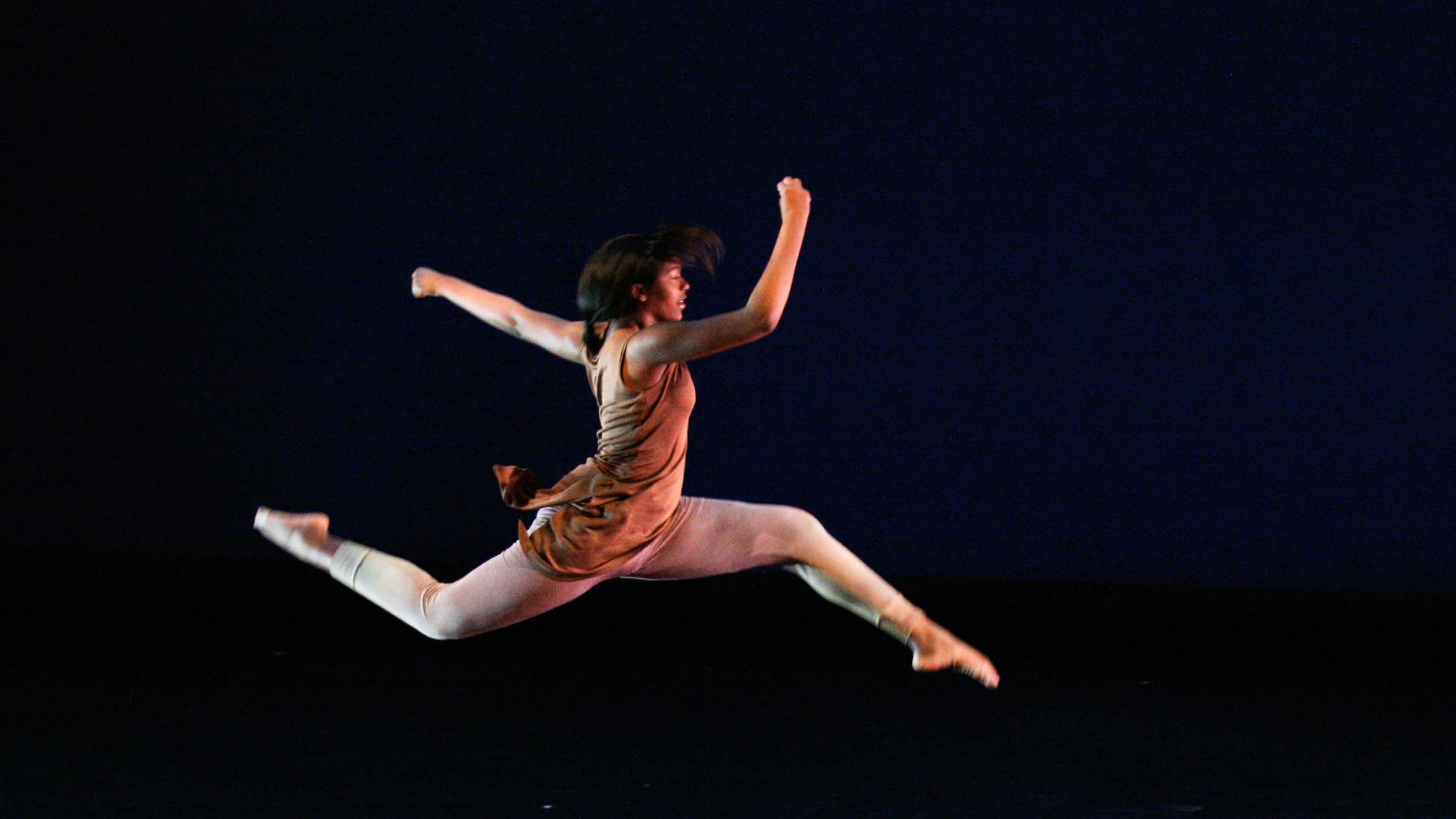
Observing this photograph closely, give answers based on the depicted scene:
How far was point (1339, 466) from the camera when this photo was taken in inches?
180

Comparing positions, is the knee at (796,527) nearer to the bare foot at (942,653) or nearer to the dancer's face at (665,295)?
the bare foot at (942,653)

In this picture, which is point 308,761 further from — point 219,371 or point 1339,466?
point 1339,466

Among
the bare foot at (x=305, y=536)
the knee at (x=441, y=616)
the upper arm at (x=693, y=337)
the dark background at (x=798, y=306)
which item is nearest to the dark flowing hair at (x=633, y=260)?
the upper arm at (x=693, y=337)

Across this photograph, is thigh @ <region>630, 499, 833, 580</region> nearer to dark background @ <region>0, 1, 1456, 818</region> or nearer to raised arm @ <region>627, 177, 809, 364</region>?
raised arm @ <region>627, 177, 809, 364</region>

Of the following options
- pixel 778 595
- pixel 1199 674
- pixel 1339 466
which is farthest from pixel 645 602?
pixel 1339 466

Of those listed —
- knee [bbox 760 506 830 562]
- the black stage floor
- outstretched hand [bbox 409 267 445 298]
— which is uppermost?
outstretched hand [bbox 409 267 445 298]

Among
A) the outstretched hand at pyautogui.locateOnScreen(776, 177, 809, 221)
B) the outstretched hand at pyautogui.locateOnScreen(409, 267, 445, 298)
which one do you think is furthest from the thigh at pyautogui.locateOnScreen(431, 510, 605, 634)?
the outstretched hand at pyautogui.locateOnScreen(776, 177, 809, 221)

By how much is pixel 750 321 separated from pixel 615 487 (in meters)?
0.41

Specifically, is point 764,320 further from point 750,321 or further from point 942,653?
point 942,653

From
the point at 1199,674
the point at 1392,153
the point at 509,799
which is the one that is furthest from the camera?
the point at 1392,153

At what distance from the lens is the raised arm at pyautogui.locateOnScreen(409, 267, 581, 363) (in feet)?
8.09

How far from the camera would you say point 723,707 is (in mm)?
3318

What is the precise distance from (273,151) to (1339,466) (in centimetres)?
391

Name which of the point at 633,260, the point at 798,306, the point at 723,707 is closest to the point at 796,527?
the point at 633,260
